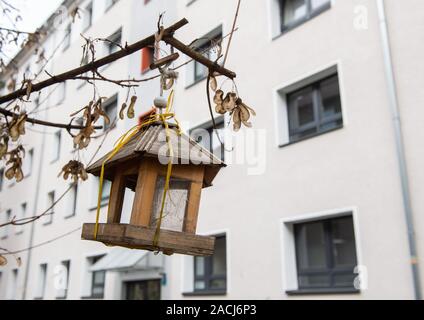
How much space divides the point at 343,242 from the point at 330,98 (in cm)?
247

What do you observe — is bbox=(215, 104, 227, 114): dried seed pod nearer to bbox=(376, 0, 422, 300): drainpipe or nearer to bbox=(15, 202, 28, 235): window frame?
bbox=(376, 0, 422, 300): drainpipe

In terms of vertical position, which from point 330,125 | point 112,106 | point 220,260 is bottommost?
point 220,260

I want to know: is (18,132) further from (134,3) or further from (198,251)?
(134,3)

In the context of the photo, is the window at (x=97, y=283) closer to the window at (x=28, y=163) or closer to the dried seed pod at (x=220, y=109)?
the window at (x=28, y=163)

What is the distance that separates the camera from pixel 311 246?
7.58m

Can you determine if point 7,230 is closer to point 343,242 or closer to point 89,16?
point 89,16

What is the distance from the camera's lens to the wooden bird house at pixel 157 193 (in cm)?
196

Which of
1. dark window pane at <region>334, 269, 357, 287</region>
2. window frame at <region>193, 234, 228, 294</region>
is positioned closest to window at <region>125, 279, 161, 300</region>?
window frame at <region>193, 234, 228, 294</region>

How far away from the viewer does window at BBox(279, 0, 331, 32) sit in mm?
8352

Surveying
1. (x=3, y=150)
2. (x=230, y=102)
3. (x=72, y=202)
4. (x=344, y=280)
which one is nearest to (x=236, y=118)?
(x=230, y=102)

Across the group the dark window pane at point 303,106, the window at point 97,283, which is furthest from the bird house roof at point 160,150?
the window at point 97,283

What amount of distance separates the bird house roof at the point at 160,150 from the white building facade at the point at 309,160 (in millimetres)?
2134

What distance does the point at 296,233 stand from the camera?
782 cm

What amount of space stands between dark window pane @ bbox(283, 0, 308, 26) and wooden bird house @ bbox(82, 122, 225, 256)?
7300 mm
